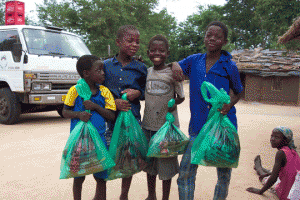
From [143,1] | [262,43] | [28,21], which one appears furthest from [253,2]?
[28,21]

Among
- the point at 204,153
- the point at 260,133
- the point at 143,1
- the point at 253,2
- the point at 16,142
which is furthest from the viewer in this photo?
the point at 253,2

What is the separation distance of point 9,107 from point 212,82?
5918 millimetres

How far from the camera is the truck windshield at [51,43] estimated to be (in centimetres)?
649

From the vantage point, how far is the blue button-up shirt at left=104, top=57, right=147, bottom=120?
7.93 feet

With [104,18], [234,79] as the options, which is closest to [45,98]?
[234,79]

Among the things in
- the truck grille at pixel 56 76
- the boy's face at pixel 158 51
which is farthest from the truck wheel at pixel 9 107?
the boy's face at pixel 158 51

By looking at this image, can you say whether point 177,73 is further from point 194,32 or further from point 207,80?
point 194,32

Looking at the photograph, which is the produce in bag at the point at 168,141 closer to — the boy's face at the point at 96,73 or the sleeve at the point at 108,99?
the sleeve at the point at 108,99

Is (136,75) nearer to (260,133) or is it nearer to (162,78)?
(162,78)

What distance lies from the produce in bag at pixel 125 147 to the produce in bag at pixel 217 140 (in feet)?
1.63

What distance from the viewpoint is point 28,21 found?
33.8m

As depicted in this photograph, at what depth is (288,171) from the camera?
2.65 m

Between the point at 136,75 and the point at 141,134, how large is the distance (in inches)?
20.7

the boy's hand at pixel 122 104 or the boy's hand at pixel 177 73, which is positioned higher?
the boy's hand at pixel 177 73
